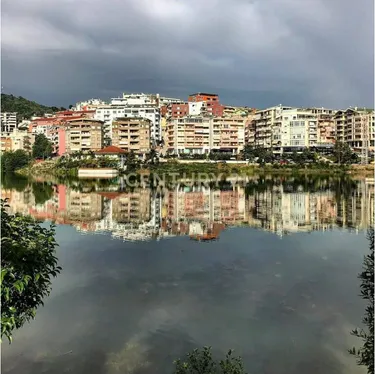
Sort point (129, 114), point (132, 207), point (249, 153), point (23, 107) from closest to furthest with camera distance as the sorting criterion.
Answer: point (132, 207) < point (249, 153) < point (129, 114) < point (23, 107)

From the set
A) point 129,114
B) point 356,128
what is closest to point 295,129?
point 356,128

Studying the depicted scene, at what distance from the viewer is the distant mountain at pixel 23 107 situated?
9286cm

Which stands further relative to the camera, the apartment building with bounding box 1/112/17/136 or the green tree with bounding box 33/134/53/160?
the apartment building with bounding box 1/112/17/136

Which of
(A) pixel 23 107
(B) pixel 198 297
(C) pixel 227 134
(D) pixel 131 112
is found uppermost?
(A) pixel 23 107

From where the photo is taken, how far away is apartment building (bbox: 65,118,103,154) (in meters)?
53.1

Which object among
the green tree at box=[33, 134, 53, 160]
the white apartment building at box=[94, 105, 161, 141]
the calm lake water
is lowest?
the calm lake water

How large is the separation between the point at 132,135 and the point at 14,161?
15863 mm

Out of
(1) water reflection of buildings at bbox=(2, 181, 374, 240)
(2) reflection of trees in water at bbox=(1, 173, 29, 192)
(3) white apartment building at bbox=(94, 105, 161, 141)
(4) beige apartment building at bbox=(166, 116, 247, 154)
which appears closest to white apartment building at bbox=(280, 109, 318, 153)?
(4) beige apartment building at bbox=(166, 116, 247, 154)

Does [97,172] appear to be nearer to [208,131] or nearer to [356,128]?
[208,131]

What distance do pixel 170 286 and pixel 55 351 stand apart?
2.83m

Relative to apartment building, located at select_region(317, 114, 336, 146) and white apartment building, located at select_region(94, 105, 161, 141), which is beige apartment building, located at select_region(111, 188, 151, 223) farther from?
apartment building, located at select_region(317, 114, 336, 146)

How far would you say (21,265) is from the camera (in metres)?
3.01

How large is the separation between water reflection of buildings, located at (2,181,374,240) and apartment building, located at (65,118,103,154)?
89.4 ft

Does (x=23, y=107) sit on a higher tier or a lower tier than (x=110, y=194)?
higher
